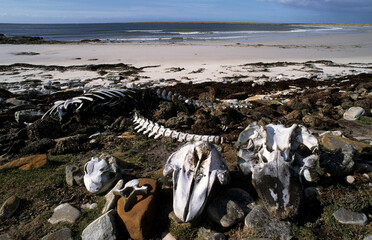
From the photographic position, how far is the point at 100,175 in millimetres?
3084

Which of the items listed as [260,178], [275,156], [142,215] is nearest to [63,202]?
[142,215]

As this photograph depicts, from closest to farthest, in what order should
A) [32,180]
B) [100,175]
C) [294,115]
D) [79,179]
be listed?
1. [100,175]
2. [79,179]
3. [32,180]
4. [294,115]

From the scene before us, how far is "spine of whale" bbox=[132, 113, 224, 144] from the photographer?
4293 mm

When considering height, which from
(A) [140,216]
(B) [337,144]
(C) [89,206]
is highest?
(B) [337,144]

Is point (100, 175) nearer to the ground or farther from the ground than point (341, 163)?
nearer to the ground

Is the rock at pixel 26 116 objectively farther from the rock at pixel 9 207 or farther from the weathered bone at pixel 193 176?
the weathered bone at pixel 193 176

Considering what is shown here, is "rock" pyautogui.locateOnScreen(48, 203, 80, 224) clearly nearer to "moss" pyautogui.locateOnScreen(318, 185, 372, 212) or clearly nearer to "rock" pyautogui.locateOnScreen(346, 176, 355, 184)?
"moss" pyautogui.locateOnScreen(318, 185, 372, 212)

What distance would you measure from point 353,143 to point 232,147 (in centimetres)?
182

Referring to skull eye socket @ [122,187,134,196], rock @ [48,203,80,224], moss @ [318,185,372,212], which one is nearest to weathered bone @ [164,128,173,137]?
skull eye socket @ [122,187,134,196]

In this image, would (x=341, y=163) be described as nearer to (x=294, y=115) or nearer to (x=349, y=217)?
(x=349, y=217)

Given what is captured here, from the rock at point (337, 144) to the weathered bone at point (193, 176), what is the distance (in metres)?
1.96

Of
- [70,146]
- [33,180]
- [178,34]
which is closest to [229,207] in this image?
[33,180]

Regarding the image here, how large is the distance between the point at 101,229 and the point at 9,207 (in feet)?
4.12

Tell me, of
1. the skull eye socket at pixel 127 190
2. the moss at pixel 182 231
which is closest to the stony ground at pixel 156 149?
the moss at pixel 182 231
